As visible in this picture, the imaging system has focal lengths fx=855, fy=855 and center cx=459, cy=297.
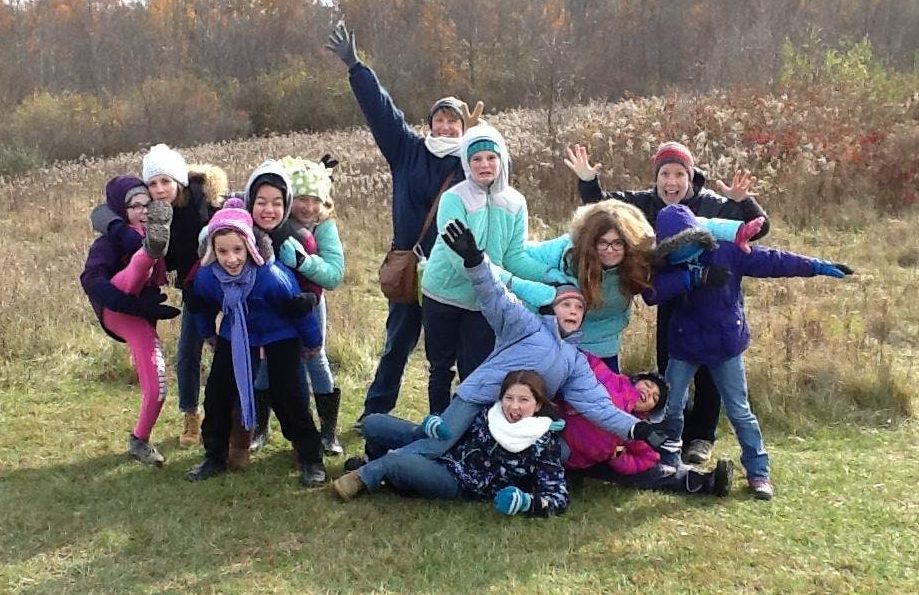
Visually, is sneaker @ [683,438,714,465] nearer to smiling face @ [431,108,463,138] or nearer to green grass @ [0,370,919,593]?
green grass @ [0,370,919,593]

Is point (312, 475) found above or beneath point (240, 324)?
beneath

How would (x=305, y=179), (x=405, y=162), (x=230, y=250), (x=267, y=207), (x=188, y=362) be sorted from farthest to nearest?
(x=188, y=362) < (x=405, y=162) < (x=305, y=179) < (x=267, y=207) < (x=230, y=250)

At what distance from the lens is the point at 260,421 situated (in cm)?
507

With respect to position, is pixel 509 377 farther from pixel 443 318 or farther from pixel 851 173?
pixel 851 173

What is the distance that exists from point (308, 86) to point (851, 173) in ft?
81.4

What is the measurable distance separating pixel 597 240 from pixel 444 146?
107 centimetres

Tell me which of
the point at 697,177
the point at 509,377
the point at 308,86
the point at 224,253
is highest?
the point at 308,86

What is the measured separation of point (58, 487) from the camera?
14.8ft

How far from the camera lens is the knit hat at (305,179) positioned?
4621 mm

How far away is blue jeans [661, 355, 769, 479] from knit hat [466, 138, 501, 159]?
1.48 m

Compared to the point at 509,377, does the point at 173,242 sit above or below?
above

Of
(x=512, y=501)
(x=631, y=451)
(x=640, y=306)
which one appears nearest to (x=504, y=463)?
(x=512, y=501)

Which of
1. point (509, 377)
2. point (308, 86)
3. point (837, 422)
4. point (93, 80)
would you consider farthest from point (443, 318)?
point (93, 80)

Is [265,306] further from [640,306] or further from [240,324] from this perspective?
[640,306]
